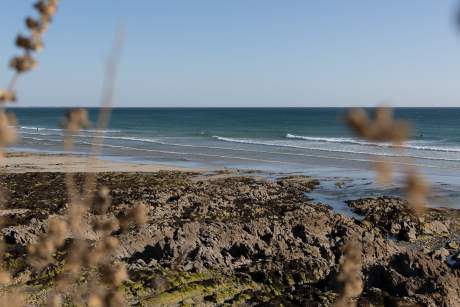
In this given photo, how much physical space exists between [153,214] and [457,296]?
7.68 m

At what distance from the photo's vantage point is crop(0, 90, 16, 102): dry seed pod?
153 cm

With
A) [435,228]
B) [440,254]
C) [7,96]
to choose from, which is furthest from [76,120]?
[435,228]

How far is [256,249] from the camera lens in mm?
11305

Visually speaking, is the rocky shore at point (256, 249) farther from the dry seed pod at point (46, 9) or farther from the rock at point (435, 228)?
the dry seed pod at point (46, 9)

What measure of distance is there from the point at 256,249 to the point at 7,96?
32.9 ft

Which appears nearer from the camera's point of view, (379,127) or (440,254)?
(379,127)

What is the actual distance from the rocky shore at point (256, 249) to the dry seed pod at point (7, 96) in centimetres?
362

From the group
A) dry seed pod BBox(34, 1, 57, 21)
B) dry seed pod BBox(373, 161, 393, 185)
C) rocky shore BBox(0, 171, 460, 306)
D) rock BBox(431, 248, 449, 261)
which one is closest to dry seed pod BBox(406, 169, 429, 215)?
dry seed pod BBox(373, 161, 393, 185)

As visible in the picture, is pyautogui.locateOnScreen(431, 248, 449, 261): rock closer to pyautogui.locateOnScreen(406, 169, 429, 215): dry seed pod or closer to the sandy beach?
pyautogui.locateOnScreen(406, 169, 429, 215): dry seed pod

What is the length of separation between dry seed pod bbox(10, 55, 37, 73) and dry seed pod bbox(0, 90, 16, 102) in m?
0.06

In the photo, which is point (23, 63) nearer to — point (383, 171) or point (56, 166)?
point (383, 171)

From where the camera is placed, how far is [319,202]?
18.6 m

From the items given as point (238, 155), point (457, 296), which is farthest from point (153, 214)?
point (238, 155)

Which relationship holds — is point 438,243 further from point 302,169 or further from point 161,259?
point 302,169
